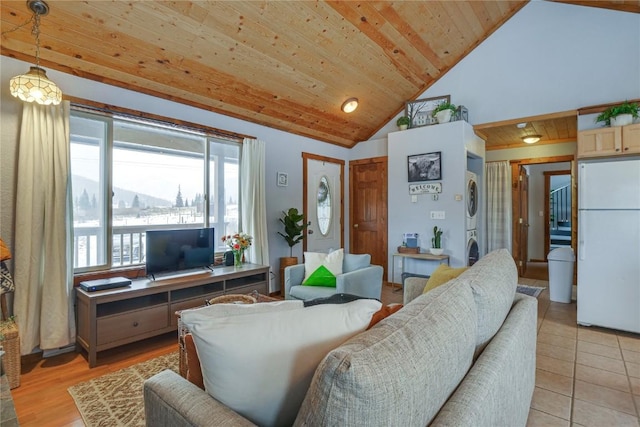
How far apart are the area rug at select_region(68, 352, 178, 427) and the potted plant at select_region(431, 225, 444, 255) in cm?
344

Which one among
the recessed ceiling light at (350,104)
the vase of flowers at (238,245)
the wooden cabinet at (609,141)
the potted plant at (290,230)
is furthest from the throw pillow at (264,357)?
the recessed ceiling light at (350,104)

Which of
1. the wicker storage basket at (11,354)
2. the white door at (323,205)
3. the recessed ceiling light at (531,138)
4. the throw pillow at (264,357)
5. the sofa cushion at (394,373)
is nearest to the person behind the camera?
the sofa cushion at (394,373)

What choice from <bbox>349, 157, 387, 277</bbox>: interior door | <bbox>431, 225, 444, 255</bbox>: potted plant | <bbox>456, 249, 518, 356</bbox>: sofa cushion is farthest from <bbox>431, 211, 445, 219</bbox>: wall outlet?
<bbox>456, 249, 518, 356</bbox>: sofa cushion

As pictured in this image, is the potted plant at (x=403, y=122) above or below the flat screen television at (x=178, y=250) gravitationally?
above

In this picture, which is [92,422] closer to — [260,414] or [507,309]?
[260,414]

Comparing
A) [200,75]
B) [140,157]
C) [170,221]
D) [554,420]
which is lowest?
[554,420]

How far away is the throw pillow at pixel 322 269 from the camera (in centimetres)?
329

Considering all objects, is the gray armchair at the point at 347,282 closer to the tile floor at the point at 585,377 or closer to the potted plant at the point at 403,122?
the tile floor at the point at 585,377

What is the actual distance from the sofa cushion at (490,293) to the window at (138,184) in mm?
3109

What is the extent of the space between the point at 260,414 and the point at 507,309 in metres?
1.21

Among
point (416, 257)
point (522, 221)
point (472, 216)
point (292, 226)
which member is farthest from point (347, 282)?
point (522, 221)

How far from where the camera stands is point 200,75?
328 centimetres

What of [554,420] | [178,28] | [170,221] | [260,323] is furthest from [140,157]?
[554,420]

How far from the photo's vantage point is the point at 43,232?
8.33ft
